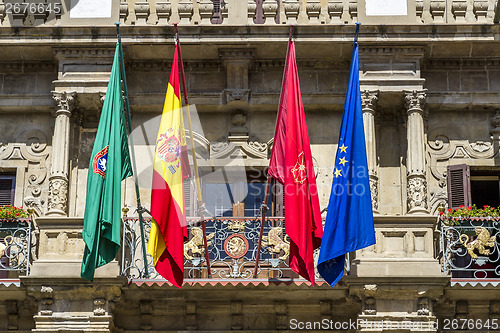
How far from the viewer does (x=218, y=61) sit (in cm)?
2244

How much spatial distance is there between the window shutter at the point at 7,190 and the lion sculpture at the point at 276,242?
4686mm

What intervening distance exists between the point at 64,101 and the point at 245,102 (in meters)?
3.16

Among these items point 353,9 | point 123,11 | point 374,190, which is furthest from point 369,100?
point 123,11

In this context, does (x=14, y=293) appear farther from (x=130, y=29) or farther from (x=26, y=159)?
(x=130, y=29)

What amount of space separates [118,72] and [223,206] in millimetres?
3108

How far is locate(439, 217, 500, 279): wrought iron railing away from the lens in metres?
20.2

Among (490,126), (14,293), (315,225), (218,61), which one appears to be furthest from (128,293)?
(490,126)

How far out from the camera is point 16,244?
20438 mm

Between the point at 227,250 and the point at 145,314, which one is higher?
the point at 227,250

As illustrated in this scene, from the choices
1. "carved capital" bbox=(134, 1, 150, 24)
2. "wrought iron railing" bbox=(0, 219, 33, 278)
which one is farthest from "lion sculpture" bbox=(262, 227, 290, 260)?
"carved capital" bbox=(134, 1, 150, 24)

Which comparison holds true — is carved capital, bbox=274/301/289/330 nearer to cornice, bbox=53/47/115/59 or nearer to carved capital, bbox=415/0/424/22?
cornice, bbox=53/47/115/59

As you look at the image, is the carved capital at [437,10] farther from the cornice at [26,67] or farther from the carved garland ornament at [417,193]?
the cornice at [26,67]

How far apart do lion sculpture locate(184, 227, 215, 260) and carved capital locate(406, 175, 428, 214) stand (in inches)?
132

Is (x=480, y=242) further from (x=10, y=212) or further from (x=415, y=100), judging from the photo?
(x=10, y=212)
